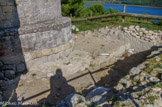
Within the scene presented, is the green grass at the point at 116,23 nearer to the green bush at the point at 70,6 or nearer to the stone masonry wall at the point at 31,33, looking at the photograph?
the stone masonry wall at the point at 31,33

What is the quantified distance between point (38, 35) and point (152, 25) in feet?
24.0

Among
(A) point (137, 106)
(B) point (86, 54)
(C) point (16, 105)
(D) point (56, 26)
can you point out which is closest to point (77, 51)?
(B) point (86, 54)

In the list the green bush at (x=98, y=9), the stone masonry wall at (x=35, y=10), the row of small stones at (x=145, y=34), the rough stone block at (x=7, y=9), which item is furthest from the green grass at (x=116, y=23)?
the green bush at (x=98, y=9)

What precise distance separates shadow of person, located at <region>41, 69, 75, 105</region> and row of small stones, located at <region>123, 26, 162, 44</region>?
530 cm

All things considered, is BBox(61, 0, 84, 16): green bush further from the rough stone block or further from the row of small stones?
the rough stone block

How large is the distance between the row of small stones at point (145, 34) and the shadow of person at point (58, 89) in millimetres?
5304

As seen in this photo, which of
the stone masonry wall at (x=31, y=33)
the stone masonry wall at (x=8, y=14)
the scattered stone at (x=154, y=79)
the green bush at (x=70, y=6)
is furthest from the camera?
the green bush at (x=70, y=6)

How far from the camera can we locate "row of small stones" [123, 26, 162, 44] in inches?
291

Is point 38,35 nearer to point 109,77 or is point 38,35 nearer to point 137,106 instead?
point 109,77

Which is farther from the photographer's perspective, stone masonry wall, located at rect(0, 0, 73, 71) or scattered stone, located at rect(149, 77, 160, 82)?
stone masonry wall, located at rect(0, 0, 73, 71)

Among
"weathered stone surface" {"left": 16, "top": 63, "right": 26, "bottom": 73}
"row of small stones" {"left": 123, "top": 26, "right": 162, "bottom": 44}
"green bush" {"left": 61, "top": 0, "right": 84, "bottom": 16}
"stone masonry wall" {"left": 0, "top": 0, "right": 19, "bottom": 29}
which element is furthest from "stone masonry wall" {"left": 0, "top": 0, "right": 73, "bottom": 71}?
"green bush" {"left": 61, "top": 0, "right": 84, "bottom": 16}

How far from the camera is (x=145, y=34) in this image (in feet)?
24.9

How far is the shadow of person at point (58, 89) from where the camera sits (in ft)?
12.5

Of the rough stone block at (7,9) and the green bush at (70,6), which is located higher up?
the green bush at (70,6)
